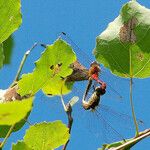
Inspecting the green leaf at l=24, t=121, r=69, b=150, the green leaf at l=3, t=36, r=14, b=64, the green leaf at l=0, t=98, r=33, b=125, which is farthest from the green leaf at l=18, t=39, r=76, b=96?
the green leaf at l=0, t=98, r=33, b=125

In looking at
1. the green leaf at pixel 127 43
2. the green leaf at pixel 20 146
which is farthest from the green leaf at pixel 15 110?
the green leaf at pixel 127 43

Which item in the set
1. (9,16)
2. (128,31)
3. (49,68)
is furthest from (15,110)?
(128,31)

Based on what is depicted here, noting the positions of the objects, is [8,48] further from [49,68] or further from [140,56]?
[140,56]

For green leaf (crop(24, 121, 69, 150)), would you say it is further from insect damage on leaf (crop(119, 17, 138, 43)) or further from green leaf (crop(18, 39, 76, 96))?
insect damage on leaf (crop(119, 17, 138, 43))

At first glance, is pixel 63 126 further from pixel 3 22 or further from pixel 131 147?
pixel 3 22

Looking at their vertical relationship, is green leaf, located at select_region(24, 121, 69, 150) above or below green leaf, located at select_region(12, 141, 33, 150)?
above

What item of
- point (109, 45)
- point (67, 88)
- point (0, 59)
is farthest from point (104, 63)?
point (0, 59)
